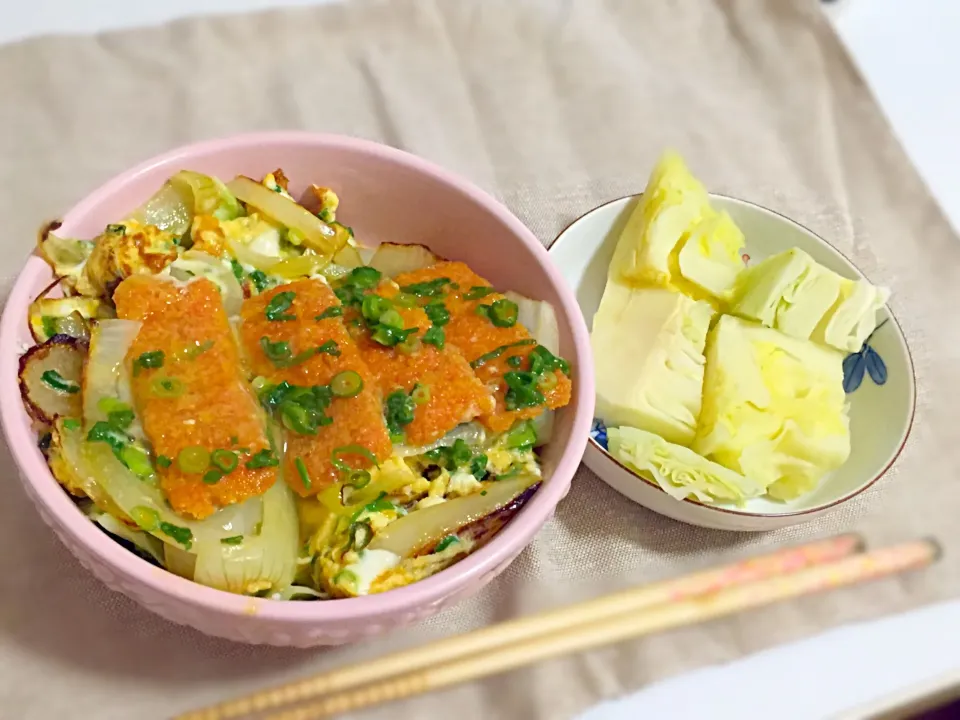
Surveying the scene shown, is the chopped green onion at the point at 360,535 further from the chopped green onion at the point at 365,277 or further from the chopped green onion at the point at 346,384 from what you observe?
the chopped green onion at the point at 365,277

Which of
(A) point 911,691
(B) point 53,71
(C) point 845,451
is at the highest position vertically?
(B) point 53,71

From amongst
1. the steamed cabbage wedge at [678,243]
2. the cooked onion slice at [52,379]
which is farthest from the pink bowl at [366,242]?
the steamed cabbage wedge at [678,243]

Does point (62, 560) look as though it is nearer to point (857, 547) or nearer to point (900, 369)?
point (857, 547)

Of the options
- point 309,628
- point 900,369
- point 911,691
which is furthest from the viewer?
point 900,369

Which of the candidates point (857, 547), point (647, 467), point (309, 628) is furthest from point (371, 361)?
point (857, 547)

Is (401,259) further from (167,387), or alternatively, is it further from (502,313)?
(167,387)
